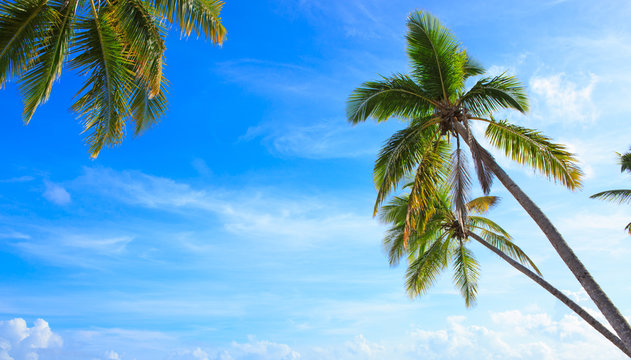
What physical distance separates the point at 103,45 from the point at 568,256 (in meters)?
9.94

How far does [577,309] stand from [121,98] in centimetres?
1248

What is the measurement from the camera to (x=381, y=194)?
11.5m

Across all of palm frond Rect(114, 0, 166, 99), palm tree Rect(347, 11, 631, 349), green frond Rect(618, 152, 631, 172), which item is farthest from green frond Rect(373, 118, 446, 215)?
green frond Rect(618, 152, 631, 172)

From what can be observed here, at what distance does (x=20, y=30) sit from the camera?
7527 millimetres

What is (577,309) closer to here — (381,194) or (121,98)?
(381,194)

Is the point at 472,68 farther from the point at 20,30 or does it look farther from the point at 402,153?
the point at 20,30

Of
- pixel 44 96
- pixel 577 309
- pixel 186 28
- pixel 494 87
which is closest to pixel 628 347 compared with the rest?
pixel 577 309

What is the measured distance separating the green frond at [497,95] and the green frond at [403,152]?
4.42 ft

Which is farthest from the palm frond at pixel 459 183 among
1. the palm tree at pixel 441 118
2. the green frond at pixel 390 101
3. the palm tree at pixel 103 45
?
the palm tree at pixel 103 45

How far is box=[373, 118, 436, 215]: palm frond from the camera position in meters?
11.9

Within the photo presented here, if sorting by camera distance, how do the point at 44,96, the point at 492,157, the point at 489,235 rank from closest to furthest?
the point at 44,96 < the point at 492,157 < the point at 489,235

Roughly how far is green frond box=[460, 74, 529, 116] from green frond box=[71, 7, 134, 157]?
8609mm

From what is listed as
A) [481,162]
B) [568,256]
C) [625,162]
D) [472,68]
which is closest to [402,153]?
[481,162]

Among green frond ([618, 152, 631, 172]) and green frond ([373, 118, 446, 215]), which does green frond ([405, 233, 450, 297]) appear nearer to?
green frond ([373, 118, 446, 215])
